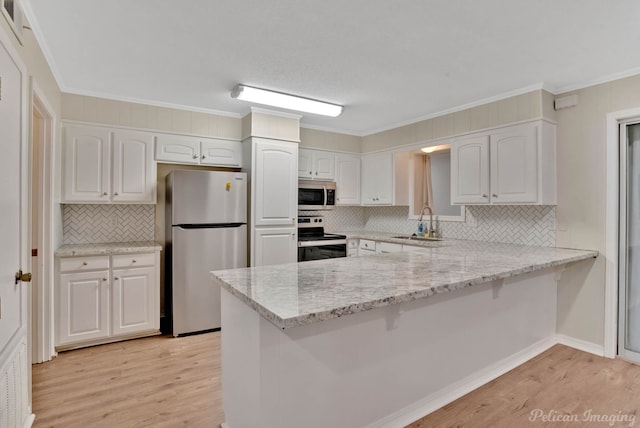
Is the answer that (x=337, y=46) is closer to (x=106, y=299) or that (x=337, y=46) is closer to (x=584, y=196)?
(x=584, y=196)

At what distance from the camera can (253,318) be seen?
5.21 ft

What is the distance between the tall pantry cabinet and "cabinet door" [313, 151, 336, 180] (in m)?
0.57

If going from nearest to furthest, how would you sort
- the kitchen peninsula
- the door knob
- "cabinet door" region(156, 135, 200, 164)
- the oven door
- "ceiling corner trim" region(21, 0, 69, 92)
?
the kitchen peninsula
the door knob
"ceiling corner trim" region(21, 0, 69, 92)
"cabinet door" region(156, 135, 200, 164)
the oven door

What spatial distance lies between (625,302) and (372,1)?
10.3ft

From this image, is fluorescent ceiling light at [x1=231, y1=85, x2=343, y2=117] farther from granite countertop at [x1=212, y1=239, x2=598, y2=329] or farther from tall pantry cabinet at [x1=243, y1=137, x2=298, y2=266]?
granite countertop at [x1=212, y1=239, x2=598, y2=329]

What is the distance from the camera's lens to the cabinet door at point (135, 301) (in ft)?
10.6

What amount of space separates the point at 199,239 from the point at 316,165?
187 centimetres

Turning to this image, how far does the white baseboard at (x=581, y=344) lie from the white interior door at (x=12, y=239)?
3943mm

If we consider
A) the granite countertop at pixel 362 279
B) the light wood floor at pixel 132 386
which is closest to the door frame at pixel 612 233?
the granite countertop at pixel 362 279

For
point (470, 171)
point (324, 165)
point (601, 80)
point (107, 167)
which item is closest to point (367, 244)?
point (324, 165)

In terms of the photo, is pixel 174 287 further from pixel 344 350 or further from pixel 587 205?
pixel 587 205

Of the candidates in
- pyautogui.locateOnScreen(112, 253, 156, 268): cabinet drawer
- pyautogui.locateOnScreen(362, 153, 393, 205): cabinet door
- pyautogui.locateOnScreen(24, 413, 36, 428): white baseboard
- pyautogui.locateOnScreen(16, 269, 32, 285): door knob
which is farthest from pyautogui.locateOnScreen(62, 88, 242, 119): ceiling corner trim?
pyautogui.locateOnScreen(24, 413, 36, 428): white baseboard

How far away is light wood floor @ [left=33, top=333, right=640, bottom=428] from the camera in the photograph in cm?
207

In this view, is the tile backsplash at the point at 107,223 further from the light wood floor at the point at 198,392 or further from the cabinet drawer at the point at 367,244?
the cabinet drawer at the point at 367,244
